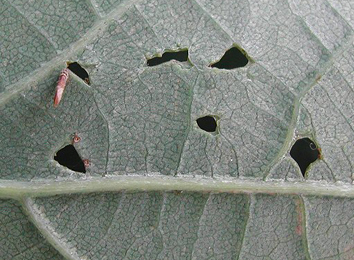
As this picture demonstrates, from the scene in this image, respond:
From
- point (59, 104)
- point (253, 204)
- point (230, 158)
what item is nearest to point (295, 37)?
point (230, 158)

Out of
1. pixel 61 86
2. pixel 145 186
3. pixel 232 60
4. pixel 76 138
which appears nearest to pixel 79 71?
pixel 61 86

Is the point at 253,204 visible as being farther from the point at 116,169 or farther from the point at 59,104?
the point at 59,104

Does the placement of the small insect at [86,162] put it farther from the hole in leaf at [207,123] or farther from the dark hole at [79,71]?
the hole in leaf at [207,123]

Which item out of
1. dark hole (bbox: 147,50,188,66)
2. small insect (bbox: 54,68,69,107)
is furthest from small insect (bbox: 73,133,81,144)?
dark hole (bbox: 147,50,188,66)

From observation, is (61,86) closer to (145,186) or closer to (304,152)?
(145,186)

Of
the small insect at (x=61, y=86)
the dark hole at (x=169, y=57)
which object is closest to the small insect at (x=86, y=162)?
the small insect at (x=61, y=86)

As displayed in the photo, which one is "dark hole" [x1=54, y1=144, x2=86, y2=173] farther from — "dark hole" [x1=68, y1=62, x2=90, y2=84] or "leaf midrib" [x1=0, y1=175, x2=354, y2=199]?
"dark hole" [x1=68, y1=62, x2=90, y2=84]
